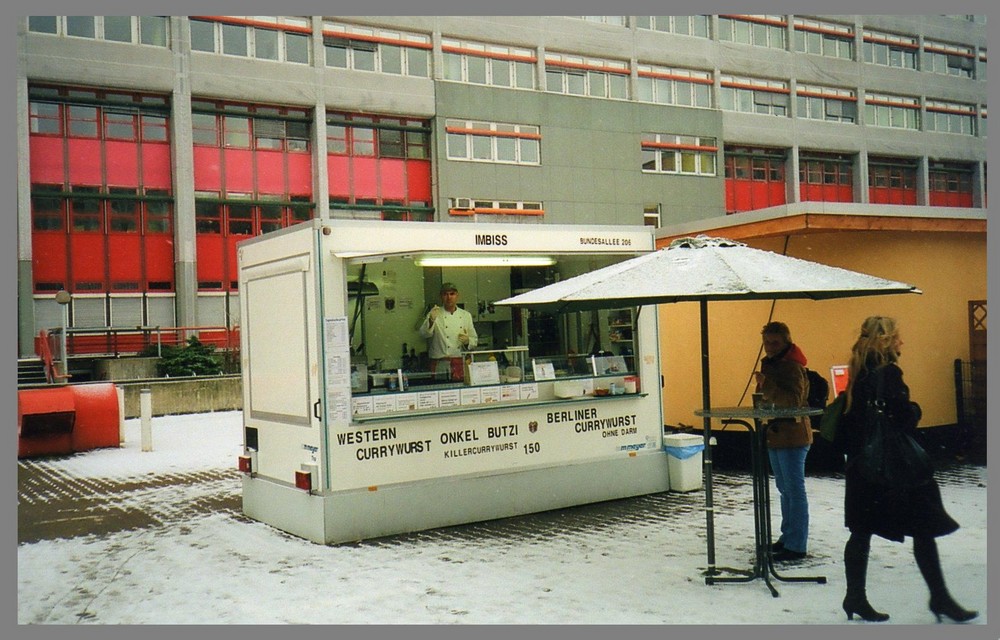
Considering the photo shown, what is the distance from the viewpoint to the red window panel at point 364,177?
2752cm

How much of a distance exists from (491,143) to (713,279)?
21.9m

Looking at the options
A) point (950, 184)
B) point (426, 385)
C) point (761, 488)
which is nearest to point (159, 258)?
point (426, 385)

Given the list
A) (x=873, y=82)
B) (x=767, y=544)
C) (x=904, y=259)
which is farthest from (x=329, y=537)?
(x=873, y=82)

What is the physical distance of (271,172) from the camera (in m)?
27.0

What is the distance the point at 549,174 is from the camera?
2631 centimetres

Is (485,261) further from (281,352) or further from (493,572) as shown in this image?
(493,572)

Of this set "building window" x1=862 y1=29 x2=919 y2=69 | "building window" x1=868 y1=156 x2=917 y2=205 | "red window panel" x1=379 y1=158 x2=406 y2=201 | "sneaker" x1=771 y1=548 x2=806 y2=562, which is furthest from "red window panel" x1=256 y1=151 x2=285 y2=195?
"sneaker" x1=771 y1=548 x2=806 y2=562

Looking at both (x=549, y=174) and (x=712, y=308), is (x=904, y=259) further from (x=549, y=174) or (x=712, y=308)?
(x=549, y=174)

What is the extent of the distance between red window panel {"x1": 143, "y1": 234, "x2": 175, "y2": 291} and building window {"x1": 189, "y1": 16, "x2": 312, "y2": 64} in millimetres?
5364

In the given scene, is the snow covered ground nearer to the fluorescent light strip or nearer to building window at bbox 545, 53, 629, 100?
the fluorescent light strip

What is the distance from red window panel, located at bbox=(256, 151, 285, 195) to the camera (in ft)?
88.1

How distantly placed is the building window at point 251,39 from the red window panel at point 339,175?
3081 mm

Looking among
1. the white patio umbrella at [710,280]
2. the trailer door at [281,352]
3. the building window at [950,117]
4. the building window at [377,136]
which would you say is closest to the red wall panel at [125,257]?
the building window at [377,136]

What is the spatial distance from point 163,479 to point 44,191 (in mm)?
13878
